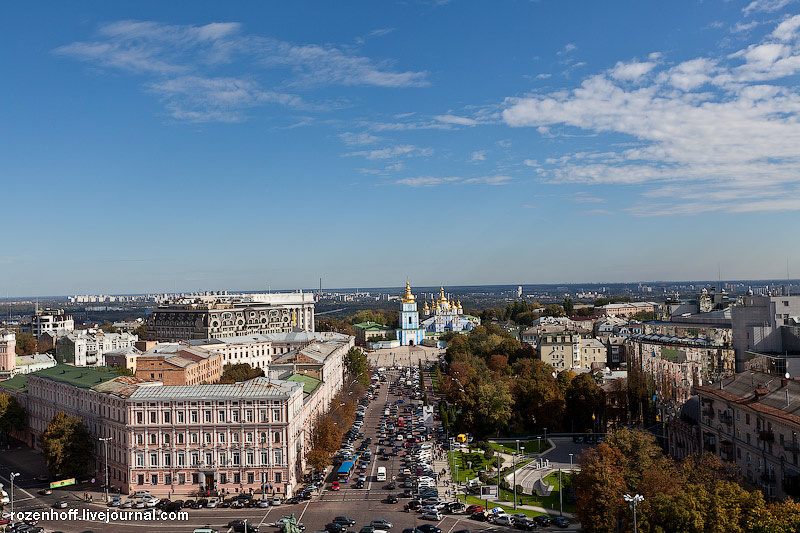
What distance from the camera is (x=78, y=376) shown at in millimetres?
69625

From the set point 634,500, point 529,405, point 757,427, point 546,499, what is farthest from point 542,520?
point 529,405

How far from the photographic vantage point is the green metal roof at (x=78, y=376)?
64812 mm

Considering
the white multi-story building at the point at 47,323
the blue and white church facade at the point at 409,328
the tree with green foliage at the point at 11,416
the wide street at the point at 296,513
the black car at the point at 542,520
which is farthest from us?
the blue and white church facade at the point at 409,328

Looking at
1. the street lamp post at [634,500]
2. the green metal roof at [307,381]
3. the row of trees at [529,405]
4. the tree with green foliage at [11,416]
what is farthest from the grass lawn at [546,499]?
the tree with green foliage at [11,416]

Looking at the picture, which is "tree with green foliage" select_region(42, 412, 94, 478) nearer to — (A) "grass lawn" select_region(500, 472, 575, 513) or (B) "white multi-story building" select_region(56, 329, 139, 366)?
(A) "grass lawn" select_region(500, 472, 575, 513)

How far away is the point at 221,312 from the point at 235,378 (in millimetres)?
61615

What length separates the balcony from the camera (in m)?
39.2

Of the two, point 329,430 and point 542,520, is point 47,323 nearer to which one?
point 329,430

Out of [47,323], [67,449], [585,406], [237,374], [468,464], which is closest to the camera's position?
[67,449]

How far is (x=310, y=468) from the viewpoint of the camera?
59.9 meters

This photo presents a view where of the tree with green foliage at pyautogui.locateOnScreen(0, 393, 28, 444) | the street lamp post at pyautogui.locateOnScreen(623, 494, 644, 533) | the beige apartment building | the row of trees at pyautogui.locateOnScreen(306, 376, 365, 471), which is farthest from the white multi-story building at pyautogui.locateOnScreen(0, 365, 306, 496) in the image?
the beige apartment building

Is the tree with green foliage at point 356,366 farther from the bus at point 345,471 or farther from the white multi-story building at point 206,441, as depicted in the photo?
the white multi-story building at point 206,441

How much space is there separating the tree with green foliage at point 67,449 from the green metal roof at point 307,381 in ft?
63.4

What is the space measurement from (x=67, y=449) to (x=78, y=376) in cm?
1444
